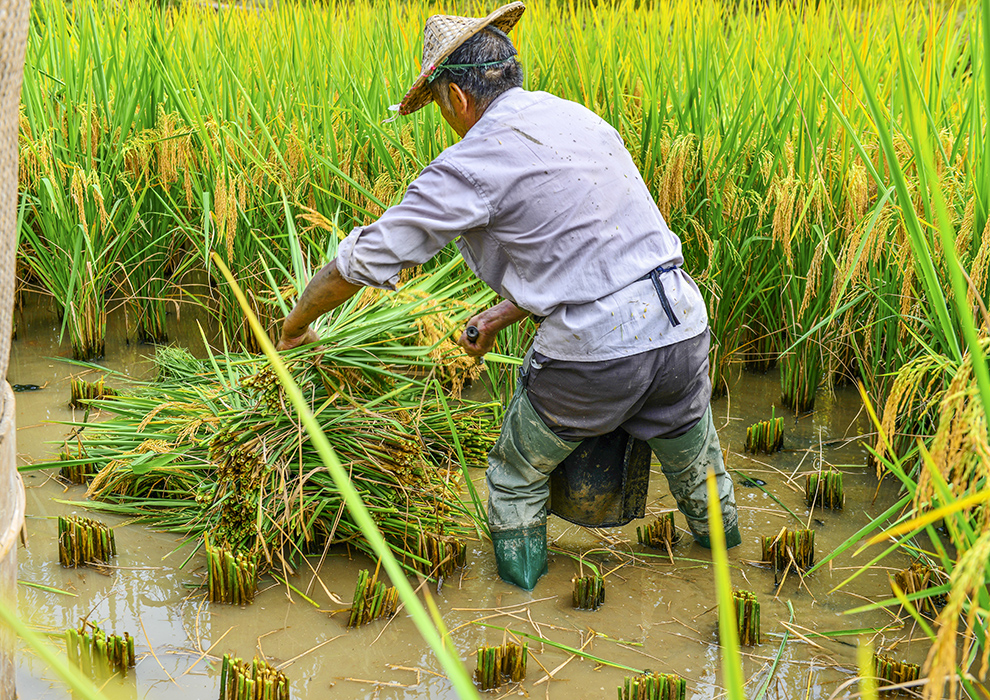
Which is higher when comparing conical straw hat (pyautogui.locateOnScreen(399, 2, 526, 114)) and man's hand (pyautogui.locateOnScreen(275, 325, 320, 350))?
conical straw hat (pyautogui.locateOnScreen(399, 2, 526, 114))

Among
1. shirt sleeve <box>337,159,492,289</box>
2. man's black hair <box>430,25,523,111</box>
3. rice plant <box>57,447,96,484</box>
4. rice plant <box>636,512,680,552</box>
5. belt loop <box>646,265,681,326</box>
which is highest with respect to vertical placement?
man's black hair <box>430,25,523,111</box>

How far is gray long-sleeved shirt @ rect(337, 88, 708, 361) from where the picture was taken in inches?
82.3

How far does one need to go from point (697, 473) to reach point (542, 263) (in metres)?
0.81

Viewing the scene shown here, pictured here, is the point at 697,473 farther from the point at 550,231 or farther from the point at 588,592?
the point at 550,231

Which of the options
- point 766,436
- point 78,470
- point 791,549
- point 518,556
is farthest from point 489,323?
point 78,470

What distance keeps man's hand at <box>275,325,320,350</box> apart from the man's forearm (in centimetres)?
8

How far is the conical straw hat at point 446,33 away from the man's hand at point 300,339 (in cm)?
71

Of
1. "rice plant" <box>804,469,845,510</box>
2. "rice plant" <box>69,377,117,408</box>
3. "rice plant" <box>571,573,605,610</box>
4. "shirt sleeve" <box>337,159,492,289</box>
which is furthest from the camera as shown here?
"rice plant" <box>69,377,117,408</box>

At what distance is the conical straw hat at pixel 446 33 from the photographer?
2.18m

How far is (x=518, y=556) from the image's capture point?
242 centimetres

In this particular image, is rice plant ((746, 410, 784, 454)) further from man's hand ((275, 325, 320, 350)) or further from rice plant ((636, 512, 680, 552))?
man's hand ((275, 325, 320, 350))

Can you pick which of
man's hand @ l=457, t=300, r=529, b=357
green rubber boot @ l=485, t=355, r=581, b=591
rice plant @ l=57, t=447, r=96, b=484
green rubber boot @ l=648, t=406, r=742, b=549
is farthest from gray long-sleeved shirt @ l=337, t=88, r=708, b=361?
rice plant @ l=57, t=447, r=96, b=484

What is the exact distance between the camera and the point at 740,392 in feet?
12.0

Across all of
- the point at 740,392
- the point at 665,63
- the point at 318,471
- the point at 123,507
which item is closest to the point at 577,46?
the point at 665,63
